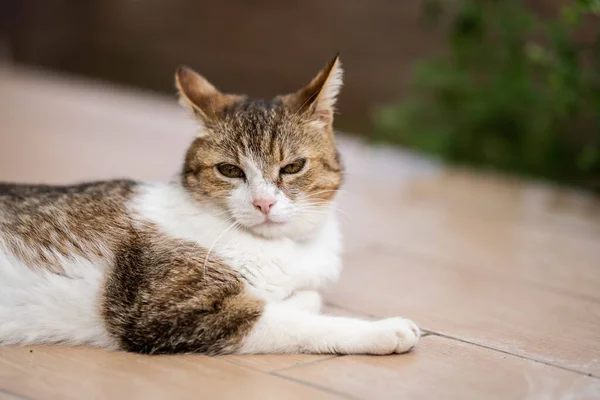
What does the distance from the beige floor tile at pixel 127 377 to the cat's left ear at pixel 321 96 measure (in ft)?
2.51

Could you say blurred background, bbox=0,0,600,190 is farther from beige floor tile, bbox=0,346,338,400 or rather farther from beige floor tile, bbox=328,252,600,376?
beige floor tile, bbox=0,346,338,400

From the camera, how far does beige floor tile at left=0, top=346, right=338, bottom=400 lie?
1767 millimetres

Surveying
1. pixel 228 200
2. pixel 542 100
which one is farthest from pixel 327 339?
pixel 542 100

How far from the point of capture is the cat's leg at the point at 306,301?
2180 millimetres

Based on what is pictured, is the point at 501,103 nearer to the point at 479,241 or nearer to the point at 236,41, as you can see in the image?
the point at 479,241

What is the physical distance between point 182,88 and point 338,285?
0.85 meters

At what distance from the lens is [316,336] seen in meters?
2.04

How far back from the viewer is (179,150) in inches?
200

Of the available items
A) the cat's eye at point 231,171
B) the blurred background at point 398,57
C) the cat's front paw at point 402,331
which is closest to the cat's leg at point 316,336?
the cat's front paw at point 402,331

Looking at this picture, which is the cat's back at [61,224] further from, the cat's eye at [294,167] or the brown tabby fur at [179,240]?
the cat's eye at [294,167]

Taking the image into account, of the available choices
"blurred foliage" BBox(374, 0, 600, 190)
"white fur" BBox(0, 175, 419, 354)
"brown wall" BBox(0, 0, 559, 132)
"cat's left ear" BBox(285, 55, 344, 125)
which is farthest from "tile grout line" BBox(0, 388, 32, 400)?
"brown wall" BBox(0, 0, 559, 132)

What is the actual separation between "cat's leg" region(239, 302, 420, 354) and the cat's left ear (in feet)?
1.96

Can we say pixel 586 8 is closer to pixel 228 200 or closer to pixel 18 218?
pixel 228 200

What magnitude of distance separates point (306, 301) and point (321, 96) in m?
0.58
